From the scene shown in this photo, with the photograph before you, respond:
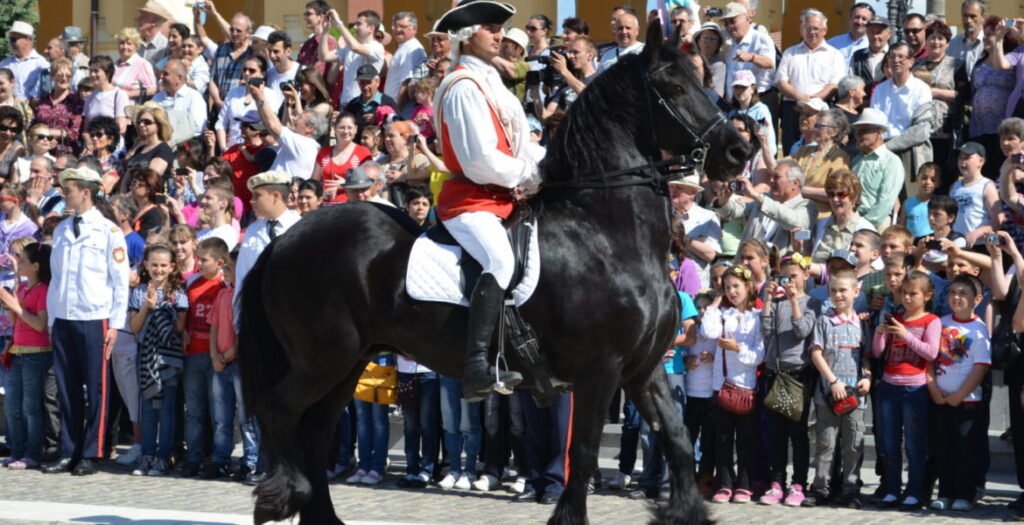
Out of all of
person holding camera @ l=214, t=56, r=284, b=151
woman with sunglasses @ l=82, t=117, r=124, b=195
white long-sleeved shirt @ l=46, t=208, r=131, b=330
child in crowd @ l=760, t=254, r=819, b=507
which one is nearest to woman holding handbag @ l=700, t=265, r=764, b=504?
child in crowd @ l=760, t=254, r=819, b=507

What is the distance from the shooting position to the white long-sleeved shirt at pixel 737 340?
38.7 ft

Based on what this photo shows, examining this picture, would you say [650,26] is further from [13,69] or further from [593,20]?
[593,20]

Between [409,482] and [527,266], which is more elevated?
[527,266]

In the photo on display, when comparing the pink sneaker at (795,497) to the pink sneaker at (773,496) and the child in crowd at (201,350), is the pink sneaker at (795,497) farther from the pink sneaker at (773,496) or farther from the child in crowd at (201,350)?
the child in crowd at (201,350)

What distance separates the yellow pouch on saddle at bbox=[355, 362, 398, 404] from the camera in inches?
504

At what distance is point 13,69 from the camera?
22406 mm

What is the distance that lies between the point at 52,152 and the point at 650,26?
1271cm

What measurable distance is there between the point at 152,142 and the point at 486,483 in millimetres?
7241

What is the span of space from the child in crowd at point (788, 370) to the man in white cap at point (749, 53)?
574 centimetres

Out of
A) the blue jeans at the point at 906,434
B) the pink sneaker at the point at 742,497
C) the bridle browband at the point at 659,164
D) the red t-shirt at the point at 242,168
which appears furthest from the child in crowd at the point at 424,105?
the bridle browband at the point at 659,164

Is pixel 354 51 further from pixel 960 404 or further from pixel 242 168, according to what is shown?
pixel 960 404

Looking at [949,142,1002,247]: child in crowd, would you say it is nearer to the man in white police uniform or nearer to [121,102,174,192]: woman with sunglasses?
the man in white police uniform

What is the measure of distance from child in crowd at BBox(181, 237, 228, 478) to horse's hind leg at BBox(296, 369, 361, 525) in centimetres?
376

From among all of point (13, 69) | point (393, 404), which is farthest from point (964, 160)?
point (13, 69)
